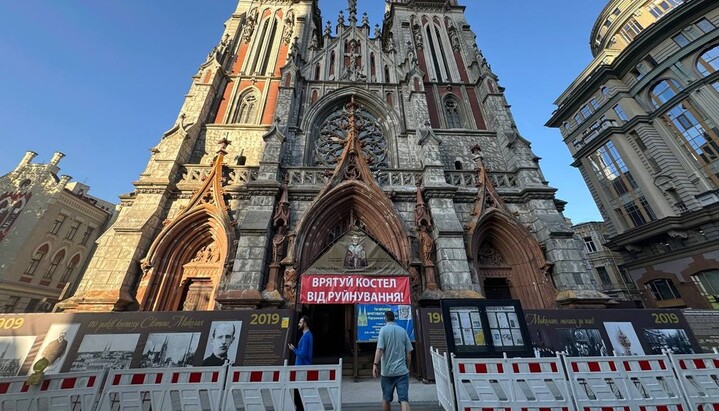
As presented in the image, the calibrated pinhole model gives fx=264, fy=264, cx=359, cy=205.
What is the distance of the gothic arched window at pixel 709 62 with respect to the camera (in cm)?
1816

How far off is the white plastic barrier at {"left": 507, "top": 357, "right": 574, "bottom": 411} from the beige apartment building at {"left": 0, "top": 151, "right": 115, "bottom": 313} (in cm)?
2919

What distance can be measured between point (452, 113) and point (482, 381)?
1403 centimetres

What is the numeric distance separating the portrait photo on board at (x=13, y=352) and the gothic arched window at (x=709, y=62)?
116 feet

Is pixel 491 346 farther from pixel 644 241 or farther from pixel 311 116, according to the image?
pixel 644 241

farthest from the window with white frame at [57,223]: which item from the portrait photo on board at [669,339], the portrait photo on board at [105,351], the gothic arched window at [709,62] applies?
the gothic arched window at [709,62]

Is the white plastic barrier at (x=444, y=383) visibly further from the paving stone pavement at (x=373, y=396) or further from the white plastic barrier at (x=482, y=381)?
the paving stone pavement at (x=373, y=396)

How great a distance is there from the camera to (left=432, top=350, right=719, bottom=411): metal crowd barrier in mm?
3779

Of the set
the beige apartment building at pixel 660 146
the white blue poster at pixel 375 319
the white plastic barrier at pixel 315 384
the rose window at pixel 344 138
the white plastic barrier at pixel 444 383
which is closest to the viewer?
the white plastic barrier at pixel 315 384

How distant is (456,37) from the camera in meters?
18.3

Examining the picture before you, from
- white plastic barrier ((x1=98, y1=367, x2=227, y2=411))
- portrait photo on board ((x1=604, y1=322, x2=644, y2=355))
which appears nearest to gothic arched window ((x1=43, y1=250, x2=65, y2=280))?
white plastic barrier ((x1=98, y1=367, x2=227, y2=411))

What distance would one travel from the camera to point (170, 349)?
18.4 feet

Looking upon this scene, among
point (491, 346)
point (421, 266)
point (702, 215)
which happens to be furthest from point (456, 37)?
point (491, 346)

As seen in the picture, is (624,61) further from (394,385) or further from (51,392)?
(51,392)

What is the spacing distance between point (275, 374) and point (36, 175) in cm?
3297
